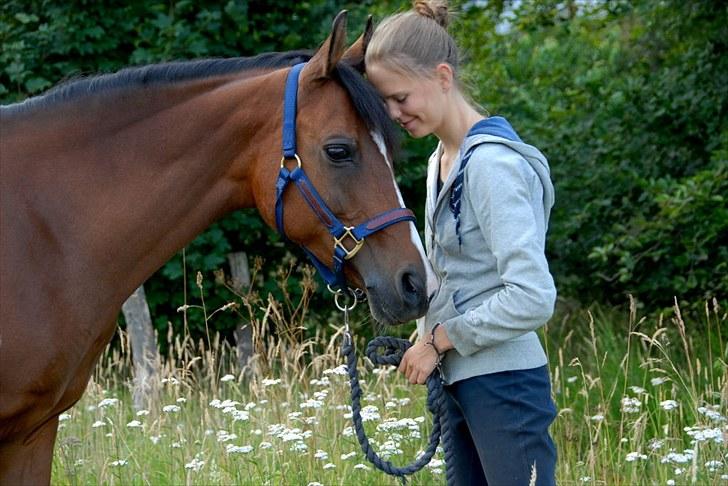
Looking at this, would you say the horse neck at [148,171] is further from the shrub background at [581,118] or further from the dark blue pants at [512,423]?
the shrub background at [581,118]

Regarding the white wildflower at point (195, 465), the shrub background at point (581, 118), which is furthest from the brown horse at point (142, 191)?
the shrub background at point (581, 118)

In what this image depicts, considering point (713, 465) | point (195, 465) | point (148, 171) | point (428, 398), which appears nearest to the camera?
point (428, 398)

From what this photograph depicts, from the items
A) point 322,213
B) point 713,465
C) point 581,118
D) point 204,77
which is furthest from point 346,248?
point 581,118

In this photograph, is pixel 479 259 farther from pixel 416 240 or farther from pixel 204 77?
pixel 204 77

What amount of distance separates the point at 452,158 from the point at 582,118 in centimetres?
502

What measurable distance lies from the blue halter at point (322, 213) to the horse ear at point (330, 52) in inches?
3.0

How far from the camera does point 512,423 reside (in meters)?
2.47

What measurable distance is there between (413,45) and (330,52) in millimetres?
253

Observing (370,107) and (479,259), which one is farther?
(370,107)

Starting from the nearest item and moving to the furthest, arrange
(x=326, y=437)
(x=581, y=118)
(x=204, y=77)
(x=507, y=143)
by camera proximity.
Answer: (x=507, y=143), (x=204, y=77), (x=326, y=437), (x=581, y=118)

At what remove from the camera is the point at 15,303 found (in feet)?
8.42

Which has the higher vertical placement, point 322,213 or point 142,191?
point 142,191

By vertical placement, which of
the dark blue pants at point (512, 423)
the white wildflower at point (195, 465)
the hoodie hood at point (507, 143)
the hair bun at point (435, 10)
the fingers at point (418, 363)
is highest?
the hair bun at point (435, 10)

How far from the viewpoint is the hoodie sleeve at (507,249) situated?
238 cm
